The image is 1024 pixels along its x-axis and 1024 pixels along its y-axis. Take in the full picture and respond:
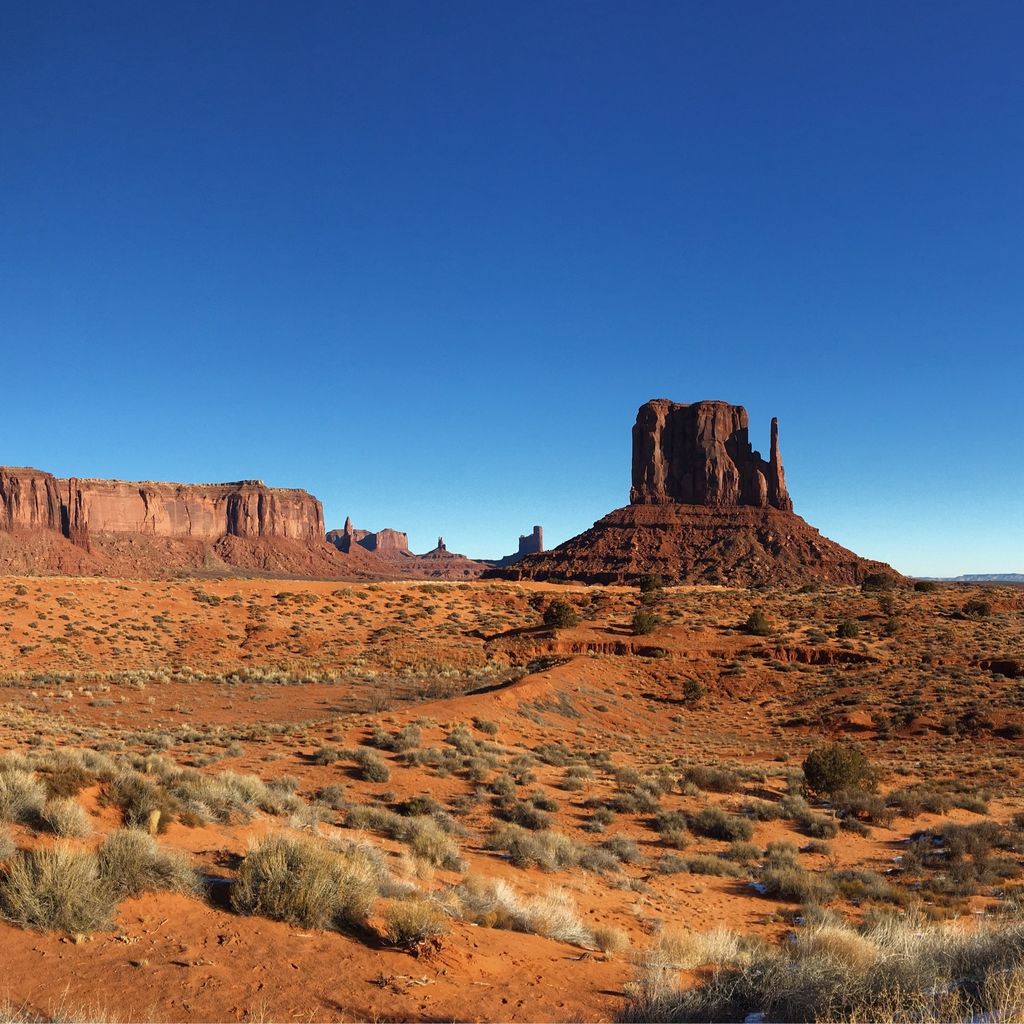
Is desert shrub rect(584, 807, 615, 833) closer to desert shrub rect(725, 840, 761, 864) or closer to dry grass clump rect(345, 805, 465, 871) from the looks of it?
desert shrub rect(725, 840, 761, 864)

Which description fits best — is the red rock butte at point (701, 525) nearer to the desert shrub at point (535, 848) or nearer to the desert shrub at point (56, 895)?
the desert shrub at point (535, 848)

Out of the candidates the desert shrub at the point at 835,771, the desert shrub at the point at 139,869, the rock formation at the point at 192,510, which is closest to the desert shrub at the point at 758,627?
the desert shrub at the point at 835,771

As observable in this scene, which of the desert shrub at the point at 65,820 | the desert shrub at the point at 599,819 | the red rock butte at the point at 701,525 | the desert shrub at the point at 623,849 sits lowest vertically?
the desert shrub at the point at 599,819

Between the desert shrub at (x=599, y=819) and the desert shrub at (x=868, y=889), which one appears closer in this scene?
the desert shrub at (x=868, y=889)

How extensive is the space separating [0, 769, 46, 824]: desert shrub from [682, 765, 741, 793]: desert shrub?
13.7 metres

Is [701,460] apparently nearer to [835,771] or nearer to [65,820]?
[835,771]

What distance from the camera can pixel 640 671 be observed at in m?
34.3

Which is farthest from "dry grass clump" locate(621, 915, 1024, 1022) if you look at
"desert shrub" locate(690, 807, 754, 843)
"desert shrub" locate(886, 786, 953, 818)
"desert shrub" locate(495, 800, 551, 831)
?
"desert shrub" locate(886, 786, 953, 818)

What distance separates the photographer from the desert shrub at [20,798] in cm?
812

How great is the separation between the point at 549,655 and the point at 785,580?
183 ft

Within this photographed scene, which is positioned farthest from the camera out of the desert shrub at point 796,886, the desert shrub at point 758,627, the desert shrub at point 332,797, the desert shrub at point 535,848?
the desert shrub at point 758,627

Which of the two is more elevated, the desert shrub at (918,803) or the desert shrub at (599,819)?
the desert shrub at (599,819)

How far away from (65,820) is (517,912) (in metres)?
5.05

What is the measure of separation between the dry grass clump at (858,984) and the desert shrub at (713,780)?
455 inches
